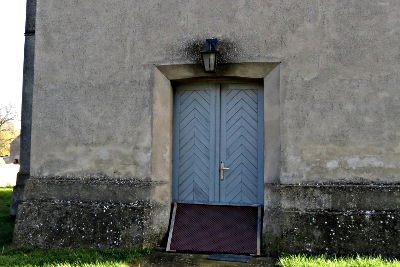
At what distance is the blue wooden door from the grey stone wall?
0.56m

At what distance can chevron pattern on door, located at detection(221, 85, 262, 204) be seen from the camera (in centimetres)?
652

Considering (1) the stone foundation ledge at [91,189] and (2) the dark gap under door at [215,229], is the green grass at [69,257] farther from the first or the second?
(1) the stone foundation ledge at [91,189]

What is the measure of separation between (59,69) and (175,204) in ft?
10.1

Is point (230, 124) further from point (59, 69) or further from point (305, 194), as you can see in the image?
point (59, 69)

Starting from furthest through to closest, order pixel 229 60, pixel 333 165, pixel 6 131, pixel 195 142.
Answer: pixel 6 131 < pixel 195 142 < pixel 229 60 < pixel 333 165

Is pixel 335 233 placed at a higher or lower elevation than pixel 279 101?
lower

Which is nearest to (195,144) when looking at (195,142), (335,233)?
(195,142)

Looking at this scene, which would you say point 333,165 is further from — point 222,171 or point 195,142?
point 195,142

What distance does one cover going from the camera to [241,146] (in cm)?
659

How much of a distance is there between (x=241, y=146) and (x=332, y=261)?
7.61 ft

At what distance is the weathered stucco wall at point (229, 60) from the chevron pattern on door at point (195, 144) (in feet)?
2.35

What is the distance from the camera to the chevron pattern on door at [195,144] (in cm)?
667

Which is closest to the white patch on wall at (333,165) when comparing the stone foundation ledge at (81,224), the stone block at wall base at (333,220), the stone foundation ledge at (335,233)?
the stone block at wall base at (333,220)

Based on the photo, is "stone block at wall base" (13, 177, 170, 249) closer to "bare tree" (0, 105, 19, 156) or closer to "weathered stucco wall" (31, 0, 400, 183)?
"weathered stucco wall" (31, 0, 400, 183)
